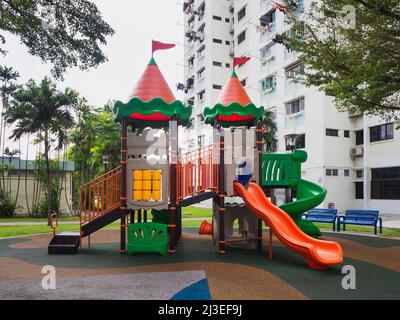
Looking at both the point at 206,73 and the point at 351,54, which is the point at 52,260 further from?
the point at 206,73

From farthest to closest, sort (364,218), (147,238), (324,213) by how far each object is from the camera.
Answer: (324,213) < (364,218) < (147,238)

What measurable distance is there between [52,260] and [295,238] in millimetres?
5887

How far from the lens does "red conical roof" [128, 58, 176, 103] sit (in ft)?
30.9

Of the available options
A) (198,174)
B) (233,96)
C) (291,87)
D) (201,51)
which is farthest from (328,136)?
(201,51)

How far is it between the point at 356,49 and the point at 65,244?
449 inches

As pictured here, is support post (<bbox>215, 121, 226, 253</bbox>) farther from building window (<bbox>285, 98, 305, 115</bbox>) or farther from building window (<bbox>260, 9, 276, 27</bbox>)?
building window (<bbox>260, 9, 276, 27</bbox>)

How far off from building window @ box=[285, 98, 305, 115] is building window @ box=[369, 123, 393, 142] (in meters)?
5.55

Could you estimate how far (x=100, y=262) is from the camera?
823 centimetres

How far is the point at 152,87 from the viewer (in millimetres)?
9516

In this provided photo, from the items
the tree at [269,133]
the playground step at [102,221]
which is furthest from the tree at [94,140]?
the playground step at [102,221]

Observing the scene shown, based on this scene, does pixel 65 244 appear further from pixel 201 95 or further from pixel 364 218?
pixel 201 95

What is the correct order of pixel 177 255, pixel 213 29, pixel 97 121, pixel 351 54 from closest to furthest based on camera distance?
pixel 177 255, pixel 351 54, pixel 97 121, pixel 213 29

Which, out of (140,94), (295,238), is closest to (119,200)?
(140,94)

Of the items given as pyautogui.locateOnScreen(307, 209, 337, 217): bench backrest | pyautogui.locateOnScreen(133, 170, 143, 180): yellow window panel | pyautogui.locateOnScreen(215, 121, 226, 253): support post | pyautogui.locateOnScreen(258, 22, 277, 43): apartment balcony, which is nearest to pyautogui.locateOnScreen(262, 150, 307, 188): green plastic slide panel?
pyautogui.locateOnScreen(215, 121, 226, 253): support post
